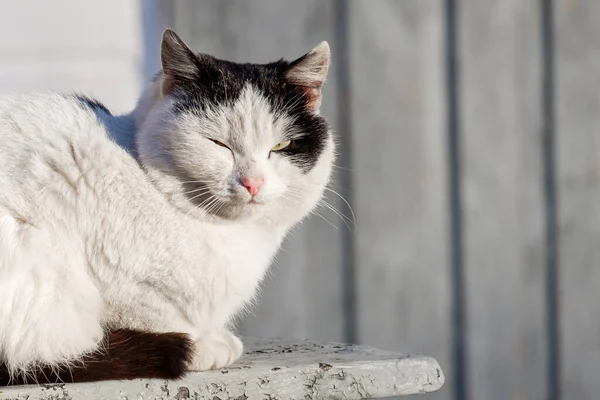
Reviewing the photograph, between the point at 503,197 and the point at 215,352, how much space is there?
4.66ft

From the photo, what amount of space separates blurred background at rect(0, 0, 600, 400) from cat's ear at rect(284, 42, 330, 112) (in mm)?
877

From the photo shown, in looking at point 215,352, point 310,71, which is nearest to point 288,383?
point 215,352

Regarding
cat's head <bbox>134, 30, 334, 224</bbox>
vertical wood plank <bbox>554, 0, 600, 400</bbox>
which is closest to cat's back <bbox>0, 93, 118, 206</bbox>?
cat's head <bbox>134, 30, 334, 224</bbox>

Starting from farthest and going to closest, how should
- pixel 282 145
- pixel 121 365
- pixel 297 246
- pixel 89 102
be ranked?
pixel 297 246 < pixel 89 102 < pixel 282 145 < pixel 121 365

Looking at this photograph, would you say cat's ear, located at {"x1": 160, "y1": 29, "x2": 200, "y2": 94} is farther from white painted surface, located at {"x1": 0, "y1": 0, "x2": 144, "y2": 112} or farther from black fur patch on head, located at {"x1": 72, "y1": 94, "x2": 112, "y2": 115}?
white painted surface, located at {"x1": 0, "y1": 0, "x2": 144, "y2": 112}

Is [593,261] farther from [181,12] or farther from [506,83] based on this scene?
[181,12]

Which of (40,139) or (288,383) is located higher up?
(40,139)

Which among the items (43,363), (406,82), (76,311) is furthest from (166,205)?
(406,82)

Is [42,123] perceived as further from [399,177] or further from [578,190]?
[578,190]

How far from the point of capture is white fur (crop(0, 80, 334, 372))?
154 centimetres

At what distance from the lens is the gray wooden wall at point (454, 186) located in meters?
2.71

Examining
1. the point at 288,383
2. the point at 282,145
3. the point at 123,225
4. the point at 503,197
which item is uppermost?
the point at 282,145

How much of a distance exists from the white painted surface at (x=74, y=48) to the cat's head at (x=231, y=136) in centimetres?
93

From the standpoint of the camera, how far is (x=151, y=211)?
1656mm
